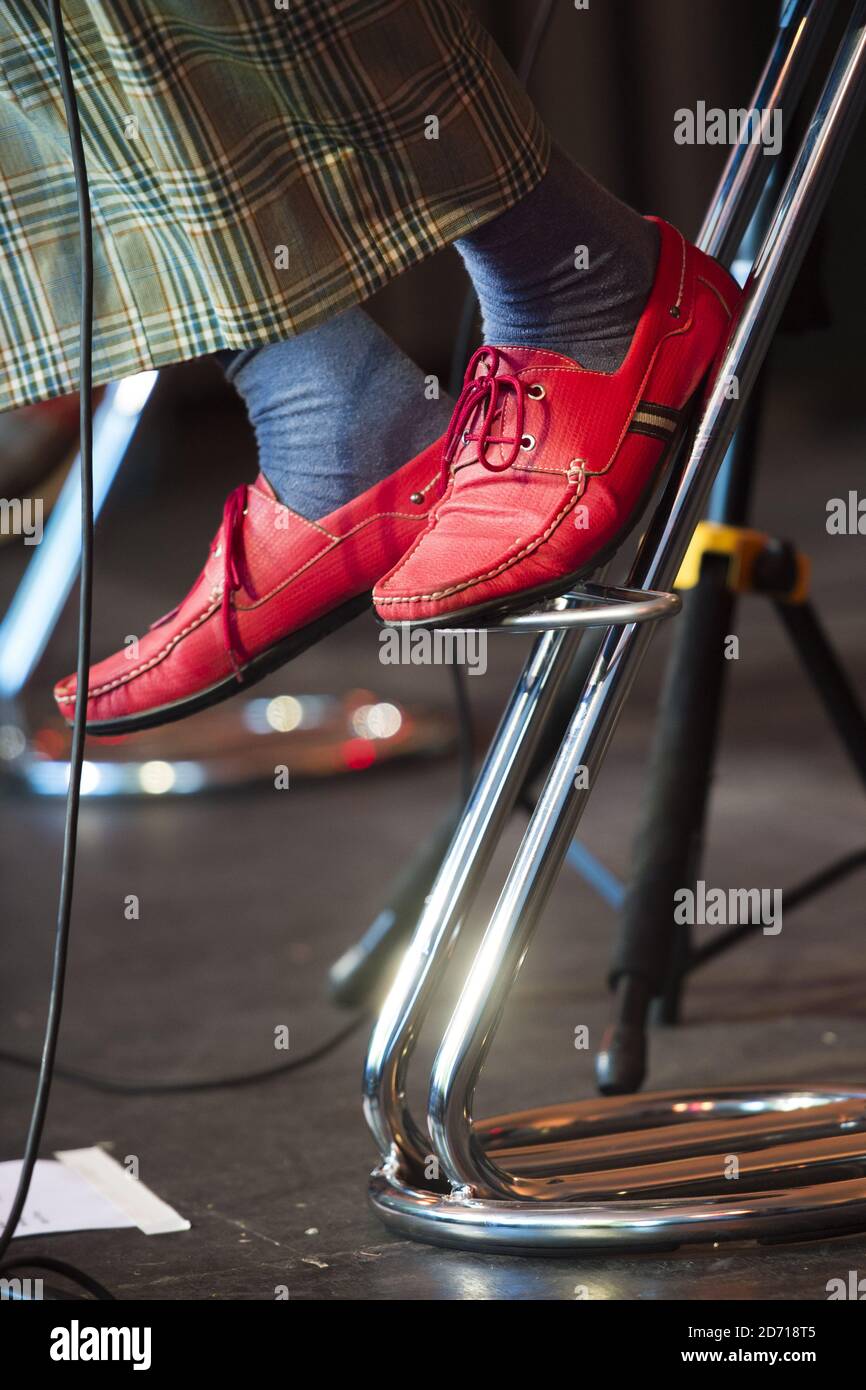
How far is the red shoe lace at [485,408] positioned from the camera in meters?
0.65

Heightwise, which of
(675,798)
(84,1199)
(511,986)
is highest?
(675,798)

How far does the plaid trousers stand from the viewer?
63cm

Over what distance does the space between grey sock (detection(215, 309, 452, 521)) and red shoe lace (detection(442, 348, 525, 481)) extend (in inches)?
1.6

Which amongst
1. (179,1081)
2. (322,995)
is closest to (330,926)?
(322,995)

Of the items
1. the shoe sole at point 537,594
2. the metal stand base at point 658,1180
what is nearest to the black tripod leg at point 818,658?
the metal stand base at point 658,1180

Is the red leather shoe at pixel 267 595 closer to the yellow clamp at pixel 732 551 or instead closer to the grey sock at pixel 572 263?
the grey sock at pixel 572 263

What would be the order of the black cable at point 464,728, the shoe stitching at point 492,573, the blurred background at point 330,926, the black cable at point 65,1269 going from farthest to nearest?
the black cable at point 464,728, the blurred background at point 330,926, the black cable at point 65,1269, the shoe stitching at point 492,573

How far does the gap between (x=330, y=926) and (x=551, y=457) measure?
0.96 meters

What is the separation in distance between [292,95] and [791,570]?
0.59m

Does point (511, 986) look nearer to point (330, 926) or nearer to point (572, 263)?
point (572, 263)

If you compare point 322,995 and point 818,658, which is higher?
point 818,658

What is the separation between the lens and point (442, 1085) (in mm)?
717

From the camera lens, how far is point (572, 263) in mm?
670
